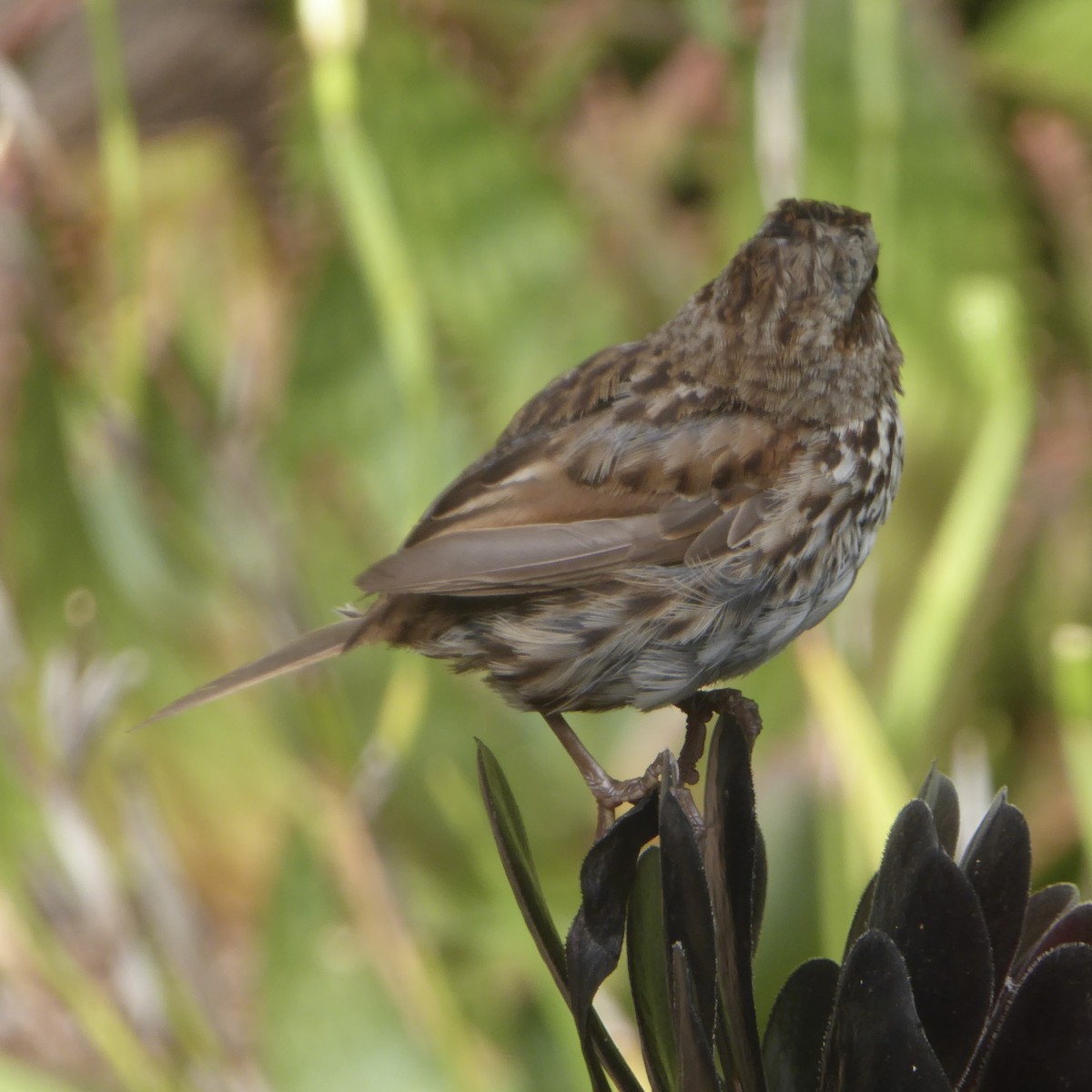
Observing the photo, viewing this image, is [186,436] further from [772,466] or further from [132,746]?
[772,466]

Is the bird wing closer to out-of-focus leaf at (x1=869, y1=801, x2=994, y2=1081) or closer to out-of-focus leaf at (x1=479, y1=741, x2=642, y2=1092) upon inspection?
out-of-focus leaf at (x1=479, y1=741, x2=642, y2=1092)

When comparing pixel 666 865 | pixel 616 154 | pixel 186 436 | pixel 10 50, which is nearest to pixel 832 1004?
pixel 666 865

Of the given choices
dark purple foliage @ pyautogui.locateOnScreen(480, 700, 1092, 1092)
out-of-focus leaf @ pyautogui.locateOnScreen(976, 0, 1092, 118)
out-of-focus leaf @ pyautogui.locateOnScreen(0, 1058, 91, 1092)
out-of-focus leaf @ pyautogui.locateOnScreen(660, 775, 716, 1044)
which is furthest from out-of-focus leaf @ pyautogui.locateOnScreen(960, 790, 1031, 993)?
out-of-focus leaf @ pyautogui.locateOnScreen(976, 0, 1092, 118)

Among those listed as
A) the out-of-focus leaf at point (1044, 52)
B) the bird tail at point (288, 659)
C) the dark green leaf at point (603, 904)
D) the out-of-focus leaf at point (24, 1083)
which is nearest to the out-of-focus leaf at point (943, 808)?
the dark green leaf at point (603, 904)

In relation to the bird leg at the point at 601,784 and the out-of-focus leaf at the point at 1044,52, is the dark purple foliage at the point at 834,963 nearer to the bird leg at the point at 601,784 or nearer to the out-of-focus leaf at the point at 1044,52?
the bird leg at the point at 601,784

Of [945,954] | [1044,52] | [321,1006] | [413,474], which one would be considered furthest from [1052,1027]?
[1044,52]

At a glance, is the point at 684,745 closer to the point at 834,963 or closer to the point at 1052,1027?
the point at 834,963
